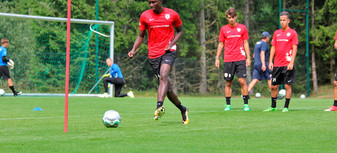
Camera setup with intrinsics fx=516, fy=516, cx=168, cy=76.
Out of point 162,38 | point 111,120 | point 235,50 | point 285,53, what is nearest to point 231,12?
point 235,50

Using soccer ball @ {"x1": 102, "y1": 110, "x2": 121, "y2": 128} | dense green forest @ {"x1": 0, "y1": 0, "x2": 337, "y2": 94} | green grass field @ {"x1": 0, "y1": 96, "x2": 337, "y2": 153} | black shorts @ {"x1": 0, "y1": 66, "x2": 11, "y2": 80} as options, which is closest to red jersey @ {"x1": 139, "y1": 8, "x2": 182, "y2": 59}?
green grass field @ {"x1": 0, "y1": 96, "x2": 337, "y2": 153}

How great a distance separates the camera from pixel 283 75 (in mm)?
11586

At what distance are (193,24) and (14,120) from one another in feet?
86.5

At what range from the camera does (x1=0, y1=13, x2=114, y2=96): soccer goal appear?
24.1 meters

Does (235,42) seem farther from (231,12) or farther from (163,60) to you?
(163,60)

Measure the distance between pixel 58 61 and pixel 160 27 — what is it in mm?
17075

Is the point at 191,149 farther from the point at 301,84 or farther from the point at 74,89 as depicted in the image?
the point at 301,84

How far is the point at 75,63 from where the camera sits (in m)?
25.5

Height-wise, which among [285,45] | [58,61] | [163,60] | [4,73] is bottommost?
[4,73]

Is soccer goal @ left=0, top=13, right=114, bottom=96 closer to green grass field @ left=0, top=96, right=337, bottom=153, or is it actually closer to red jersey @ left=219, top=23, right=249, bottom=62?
red jersey @ left=219, top=23, right=249, bottom=62

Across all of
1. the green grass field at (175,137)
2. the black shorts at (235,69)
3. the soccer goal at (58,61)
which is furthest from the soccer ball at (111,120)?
the soccer goal at (58,61)

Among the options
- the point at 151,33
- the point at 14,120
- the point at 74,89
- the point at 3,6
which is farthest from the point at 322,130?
the point at 3,6

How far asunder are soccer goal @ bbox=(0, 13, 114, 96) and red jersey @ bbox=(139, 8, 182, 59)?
14084 millimetres

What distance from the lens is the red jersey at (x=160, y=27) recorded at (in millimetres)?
8672
